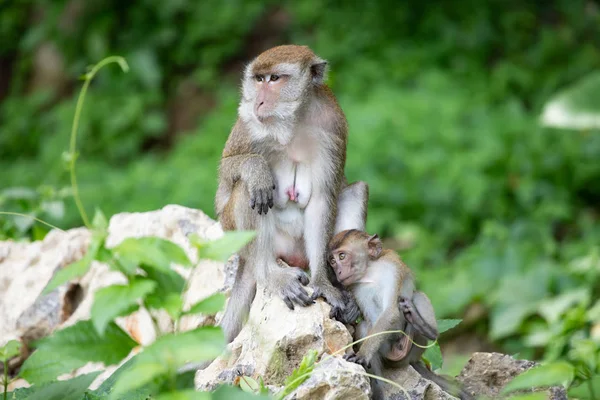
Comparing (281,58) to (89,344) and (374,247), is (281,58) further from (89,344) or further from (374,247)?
(89,344)

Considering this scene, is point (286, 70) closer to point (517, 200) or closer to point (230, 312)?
point (230, 312)

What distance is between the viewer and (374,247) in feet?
15.9

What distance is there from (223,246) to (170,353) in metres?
0.39

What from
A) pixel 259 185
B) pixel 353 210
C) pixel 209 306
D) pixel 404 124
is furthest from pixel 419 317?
pixel 404 124

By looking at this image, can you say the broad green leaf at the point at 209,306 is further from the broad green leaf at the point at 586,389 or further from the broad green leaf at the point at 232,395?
the broad green leaf at the point at 586,389

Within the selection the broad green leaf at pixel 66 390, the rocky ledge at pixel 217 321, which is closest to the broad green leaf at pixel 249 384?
the rocky ledge at pixel 217 321

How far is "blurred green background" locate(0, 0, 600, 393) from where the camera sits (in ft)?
30.6

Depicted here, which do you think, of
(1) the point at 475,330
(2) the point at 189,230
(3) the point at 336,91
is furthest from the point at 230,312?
(3) the point at 336,91

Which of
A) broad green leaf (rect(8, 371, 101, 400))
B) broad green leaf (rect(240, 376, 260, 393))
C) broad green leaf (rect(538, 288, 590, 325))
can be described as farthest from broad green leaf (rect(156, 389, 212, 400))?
broad green leaf (rect(538, 288, 590, 325))

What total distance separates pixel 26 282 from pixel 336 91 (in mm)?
7840

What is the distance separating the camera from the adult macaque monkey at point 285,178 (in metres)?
5.03

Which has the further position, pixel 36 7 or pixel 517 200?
pixel 36 7

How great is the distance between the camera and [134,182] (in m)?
11.3

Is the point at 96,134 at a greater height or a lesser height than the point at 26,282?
lesser
